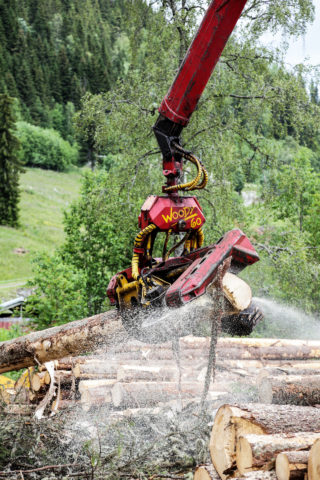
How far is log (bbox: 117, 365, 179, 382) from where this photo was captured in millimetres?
6816

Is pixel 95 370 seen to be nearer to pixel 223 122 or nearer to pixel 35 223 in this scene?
pixel 223 122

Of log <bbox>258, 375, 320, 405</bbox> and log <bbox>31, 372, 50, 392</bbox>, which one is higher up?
log <bbox>258, 375, 320, 405</bbox>

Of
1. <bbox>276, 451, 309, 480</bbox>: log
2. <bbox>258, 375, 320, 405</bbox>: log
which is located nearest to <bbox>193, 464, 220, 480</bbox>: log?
<bbox>276, 451, 309, 480</bbox>: log

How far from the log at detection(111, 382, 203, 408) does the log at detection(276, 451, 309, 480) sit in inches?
133

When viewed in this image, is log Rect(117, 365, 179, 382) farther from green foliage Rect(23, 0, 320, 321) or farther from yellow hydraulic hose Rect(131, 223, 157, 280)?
green foliage Rect(23, 0, 320, 321)

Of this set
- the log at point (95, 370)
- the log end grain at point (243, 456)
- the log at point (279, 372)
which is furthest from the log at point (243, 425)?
the log at point (95, 370)

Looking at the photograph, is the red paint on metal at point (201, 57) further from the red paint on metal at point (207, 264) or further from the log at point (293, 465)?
the log at point (293, 465)

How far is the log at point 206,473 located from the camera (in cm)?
374

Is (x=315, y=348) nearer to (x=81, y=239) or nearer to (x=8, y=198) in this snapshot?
(x=81, y=239)

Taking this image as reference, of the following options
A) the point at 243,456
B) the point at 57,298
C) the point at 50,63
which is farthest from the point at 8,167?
the point at 50,63

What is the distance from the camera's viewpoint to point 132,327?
5.74 meters

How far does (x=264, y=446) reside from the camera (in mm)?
3453

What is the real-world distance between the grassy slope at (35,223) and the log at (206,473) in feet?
62.3

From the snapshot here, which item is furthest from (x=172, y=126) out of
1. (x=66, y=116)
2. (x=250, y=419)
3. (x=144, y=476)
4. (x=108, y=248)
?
(x=66, y=116)
